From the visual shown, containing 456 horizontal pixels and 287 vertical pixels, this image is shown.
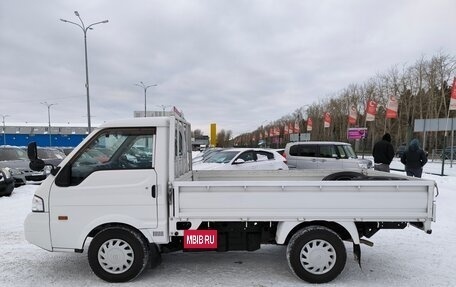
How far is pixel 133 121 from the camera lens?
480 centimetres

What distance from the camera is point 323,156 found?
15227mm

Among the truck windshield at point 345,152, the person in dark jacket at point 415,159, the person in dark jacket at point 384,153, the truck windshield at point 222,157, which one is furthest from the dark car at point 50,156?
the person in dark jacket at point 415,159

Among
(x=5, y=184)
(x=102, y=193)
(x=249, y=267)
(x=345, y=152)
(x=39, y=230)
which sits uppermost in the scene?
(x=102, y=193)

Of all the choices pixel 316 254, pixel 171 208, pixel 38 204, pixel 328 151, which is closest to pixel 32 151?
pixel 38 204

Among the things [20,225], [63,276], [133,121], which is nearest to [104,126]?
[133,121]

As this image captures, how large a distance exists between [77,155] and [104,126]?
483 mm

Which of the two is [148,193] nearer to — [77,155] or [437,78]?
[77,155]

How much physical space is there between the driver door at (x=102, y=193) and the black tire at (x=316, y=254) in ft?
5.78

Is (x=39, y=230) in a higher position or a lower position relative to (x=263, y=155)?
lower

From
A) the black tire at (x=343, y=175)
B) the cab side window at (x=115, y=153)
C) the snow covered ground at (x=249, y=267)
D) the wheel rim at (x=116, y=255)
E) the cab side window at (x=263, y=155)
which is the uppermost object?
the cab side window at (x=115, y=153)

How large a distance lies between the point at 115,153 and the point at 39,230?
1.32 meters

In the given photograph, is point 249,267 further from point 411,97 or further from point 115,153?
point 411,97

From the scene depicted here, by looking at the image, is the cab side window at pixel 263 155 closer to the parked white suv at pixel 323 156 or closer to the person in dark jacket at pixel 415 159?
the parked white suv at pixel 323 156

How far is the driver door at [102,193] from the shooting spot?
457 centimetres
